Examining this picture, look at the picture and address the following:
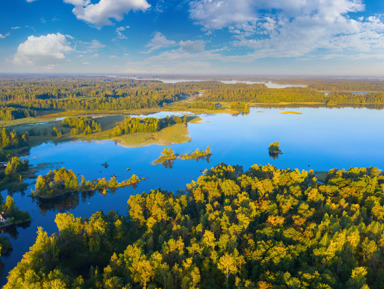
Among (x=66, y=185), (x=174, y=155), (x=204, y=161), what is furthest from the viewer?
(x=174, y=155)

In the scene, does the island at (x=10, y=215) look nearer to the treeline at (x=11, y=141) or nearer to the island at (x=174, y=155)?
the island at (x=174, y=155)

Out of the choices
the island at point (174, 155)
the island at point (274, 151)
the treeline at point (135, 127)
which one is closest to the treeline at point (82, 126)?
the treeline at point (135, 127)

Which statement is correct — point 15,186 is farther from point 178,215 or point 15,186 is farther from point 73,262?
point 178,215

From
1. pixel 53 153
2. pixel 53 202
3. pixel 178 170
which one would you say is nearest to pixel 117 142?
pixel 53 153

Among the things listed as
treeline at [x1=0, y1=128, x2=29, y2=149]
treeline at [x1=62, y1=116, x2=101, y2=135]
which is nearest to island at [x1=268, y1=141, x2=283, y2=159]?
treeline at [x1=62, y1=116, x2=101, y2=135]

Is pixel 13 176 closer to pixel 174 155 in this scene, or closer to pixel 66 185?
pixel 66 185

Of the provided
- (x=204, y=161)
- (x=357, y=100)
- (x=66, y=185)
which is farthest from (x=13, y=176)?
(x=357, y=100)

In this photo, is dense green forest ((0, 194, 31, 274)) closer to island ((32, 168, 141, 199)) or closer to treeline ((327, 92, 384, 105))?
island ((32, 168, 141, 199))
